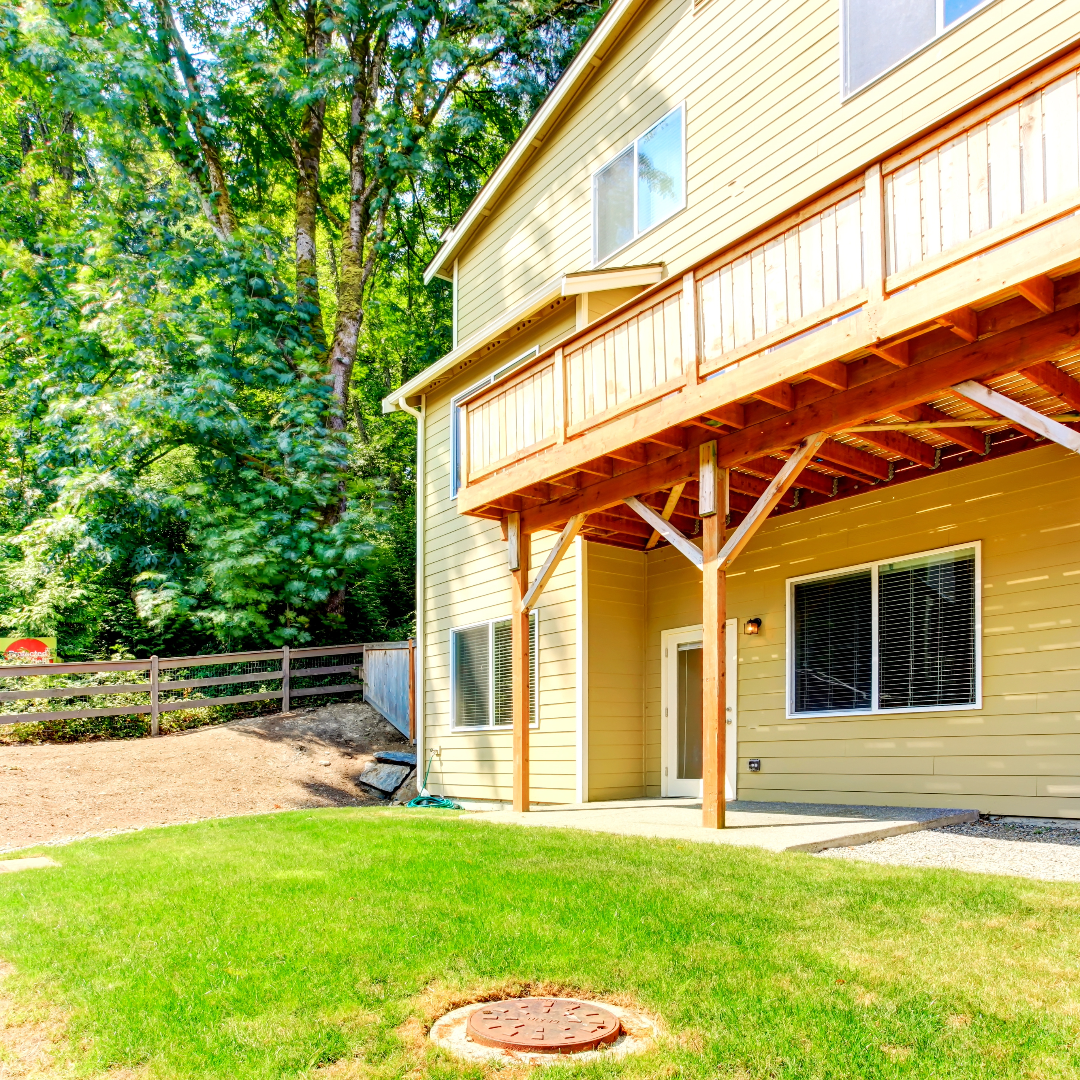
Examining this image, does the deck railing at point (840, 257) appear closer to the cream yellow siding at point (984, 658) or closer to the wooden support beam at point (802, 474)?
the wooden support beam at point (802, 474)

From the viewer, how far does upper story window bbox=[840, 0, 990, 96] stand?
838 centimetres

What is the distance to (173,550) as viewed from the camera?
1945 centimetres

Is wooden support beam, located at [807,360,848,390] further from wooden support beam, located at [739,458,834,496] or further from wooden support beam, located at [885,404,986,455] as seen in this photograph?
wooden support beam, located at [739,458,834,496]

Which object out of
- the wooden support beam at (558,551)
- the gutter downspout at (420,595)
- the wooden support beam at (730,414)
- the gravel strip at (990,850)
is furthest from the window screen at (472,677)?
the gravel strip at (990,850)

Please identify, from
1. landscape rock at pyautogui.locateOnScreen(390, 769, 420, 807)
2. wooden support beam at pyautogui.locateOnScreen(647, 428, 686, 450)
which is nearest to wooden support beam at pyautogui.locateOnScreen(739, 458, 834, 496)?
wooden support beam at pyautogui.locateOnScreen(647, 428, 686, 450)

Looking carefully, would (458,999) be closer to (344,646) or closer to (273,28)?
(344,646)

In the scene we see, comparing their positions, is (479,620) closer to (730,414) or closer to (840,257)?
(730,414)

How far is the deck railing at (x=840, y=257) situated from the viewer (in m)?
5.34

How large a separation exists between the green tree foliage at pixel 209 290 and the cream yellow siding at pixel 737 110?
7.27m

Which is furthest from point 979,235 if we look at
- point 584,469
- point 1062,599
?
point 584,469

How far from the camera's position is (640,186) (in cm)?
Answer: 1168

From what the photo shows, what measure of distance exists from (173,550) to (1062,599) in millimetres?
16570

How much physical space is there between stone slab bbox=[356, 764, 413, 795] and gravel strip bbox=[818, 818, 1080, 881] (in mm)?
8669

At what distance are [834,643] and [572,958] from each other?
5.69 meters
